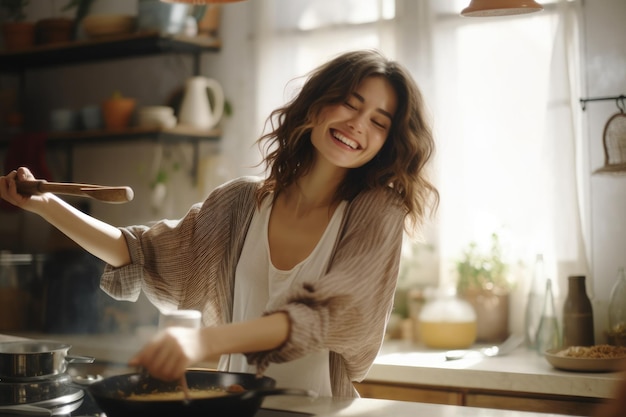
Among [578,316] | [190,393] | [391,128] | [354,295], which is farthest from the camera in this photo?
[578,316]

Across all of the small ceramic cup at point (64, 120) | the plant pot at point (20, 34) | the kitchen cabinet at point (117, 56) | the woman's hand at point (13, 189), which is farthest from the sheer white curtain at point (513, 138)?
the plant pot at point (20, 34)

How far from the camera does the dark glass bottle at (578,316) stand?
8.92ft

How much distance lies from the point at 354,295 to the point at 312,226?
1.13 ft

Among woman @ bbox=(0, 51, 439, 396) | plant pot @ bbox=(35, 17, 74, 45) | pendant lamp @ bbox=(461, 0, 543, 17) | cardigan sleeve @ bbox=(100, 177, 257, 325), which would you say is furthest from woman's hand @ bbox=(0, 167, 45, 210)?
plant pot @ bbox=(35, 17, 74, 45)

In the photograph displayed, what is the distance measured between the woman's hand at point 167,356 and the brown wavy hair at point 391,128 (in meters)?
0.72

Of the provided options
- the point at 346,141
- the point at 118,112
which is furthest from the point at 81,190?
the point at 118,112

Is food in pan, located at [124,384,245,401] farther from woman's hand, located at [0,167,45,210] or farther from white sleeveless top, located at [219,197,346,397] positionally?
woman's hand, located at [0,167,45,210]

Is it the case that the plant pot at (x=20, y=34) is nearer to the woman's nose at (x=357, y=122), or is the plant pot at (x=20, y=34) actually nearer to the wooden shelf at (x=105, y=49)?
the wooden shelf at (x=105, y=49)

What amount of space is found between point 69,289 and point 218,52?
1.22 meters

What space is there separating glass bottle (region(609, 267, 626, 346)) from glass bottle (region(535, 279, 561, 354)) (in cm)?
17

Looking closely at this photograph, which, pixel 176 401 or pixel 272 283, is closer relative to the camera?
pixel 176 401

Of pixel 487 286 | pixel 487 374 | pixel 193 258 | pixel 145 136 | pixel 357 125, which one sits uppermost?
pixel 145 136

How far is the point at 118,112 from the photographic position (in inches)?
141

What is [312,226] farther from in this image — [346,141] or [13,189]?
[13,189]
